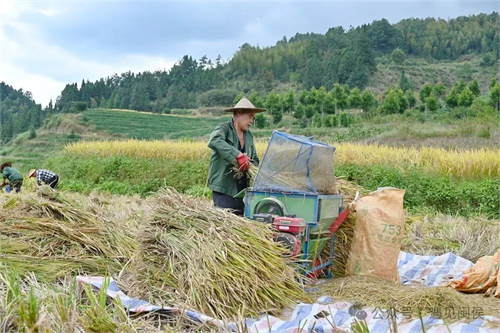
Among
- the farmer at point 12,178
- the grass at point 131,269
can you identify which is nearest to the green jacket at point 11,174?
the farmer at point 12,178

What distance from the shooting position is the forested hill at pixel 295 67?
4978 cm

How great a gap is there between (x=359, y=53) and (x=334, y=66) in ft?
14.1

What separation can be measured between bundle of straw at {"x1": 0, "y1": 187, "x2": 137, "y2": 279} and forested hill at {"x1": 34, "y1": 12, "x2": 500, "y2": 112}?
131 ft

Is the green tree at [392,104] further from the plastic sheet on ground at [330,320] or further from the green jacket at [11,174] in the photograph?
the plastic sheet on ground at [330,320]

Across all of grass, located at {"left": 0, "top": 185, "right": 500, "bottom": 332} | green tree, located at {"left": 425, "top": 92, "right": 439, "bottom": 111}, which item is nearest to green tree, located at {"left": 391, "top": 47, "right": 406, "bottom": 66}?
green tree, located at {"left": 425, "top": 92, "right": 439, "bottom": 111}

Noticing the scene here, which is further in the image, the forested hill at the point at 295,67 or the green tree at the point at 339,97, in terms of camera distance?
the forested hill at the point at 295,67

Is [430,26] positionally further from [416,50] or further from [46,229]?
[46,229]

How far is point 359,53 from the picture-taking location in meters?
55.0

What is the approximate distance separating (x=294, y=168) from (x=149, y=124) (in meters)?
35.1

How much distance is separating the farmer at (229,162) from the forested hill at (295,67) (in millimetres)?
39866

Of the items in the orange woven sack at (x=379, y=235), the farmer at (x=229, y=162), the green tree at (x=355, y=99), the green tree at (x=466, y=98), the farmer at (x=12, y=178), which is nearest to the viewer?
the orange woven sack at (x=379, y=235)

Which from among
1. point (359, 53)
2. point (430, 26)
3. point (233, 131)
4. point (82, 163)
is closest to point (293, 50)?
point (359, 53)

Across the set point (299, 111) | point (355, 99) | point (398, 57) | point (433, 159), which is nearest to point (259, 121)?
point (299, 111)

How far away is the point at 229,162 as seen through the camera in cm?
484
